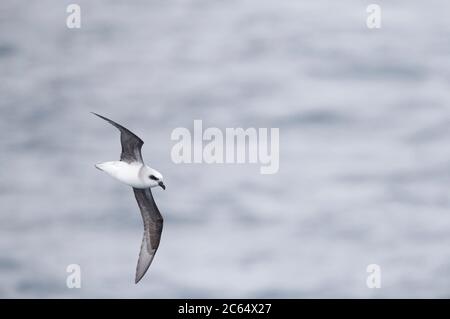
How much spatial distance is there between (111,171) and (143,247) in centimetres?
385

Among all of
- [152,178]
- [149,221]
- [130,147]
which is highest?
[130,147]

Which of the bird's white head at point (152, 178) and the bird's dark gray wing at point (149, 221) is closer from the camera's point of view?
the bird's white head at point (152, 178)

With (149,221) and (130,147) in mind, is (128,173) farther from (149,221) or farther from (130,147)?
(149,221)

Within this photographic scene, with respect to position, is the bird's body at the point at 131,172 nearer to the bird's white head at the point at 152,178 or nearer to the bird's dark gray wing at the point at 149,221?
the bird's white head at the point at 152,178

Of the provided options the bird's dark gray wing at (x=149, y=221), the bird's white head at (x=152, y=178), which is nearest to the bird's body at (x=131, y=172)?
the bird's white head at (x=152, y=178)

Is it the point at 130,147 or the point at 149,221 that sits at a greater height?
the point at 130,147

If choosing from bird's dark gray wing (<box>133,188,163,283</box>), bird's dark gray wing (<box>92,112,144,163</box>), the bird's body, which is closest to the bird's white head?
the bird's body

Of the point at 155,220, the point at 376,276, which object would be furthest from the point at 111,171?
the point at 376,276

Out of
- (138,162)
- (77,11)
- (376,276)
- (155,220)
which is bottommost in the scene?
(376,276)

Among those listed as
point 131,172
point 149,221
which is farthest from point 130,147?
point 149,221

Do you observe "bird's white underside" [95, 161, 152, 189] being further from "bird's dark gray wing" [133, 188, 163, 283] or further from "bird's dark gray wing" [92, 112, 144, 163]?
"bird's dark gray wing" [133, 188, 163, 283]

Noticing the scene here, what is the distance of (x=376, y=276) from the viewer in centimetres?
3903
